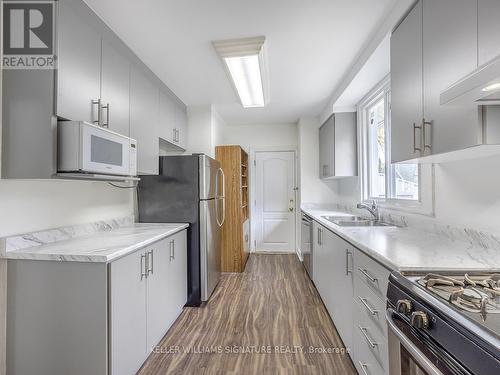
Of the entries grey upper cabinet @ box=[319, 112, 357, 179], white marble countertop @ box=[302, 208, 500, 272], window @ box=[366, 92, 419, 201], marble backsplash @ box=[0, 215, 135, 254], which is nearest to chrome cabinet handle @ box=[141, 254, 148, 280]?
marble backsplash @ box=[0, 215, 135, 254]

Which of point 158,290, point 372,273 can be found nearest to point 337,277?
point 372,273

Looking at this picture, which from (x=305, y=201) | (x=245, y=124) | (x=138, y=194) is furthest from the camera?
(x=245, y=124)

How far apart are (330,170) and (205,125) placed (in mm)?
1914

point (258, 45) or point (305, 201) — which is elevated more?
point (258, 45)

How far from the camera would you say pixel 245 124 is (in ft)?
15.9

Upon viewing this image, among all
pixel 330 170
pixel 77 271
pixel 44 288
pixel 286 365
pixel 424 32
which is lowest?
pixel 286 365

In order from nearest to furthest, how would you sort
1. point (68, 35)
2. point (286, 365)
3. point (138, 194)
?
point (68, 35) < point (286, 365) < point (138, 194)

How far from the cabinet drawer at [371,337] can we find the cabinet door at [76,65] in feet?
6.72

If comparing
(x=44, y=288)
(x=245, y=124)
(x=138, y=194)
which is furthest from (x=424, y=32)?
(x=245, y=124)

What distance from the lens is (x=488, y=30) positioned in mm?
965

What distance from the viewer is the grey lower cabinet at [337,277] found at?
5.83ft

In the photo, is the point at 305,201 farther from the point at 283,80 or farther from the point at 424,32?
the point at 424,32

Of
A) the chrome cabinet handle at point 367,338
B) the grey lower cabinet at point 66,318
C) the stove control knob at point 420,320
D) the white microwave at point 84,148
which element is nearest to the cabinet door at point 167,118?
the white microwave at point 84,148

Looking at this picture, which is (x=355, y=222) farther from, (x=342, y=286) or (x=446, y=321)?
(x=446, y=321)
